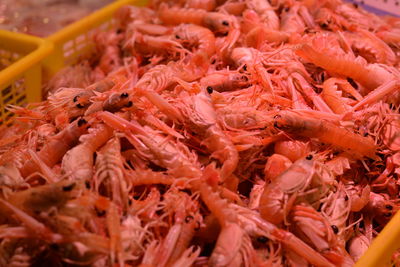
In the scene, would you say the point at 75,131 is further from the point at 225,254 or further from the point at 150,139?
the point at 225,254

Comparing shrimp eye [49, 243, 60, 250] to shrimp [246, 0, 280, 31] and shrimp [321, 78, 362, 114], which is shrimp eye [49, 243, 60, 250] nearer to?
shrimp [321, 78, 362, 114]

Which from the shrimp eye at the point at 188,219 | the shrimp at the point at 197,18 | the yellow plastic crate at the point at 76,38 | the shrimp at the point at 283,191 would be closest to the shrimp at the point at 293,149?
the shrimp at the point at 283,191

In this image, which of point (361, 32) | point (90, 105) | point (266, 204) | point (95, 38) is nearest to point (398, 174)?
point (266, 204)

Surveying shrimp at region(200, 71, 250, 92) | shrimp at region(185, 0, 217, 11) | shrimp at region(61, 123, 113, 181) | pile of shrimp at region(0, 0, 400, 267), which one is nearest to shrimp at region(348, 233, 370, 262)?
pile of shrimp at region(0, 0, 400, 267)

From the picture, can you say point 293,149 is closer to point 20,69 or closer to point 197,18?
point 197,18

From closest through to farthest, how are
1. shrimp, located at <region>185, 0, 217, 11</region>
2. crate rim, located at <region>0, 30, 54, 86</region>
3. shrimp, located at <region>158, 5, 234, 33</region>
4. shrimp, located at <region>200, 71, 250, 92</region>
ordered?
shrimp, located at <region>200, 71, 250, 92</region> < crate rim, located at <region>0, 30, 54, 86</region> < shrimp, located at <region>158, 5, 234, 33</region> < shrimp, located at <region>185, 0, 217, 11</region>

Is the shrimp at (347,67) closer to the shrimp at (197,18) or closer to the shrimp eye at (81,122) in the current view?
the shrimp at (197,18)

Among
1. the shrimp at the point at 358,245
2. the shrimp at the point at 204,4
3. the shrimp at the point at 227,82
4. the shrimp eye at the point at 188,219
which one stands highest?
the shrimp at the point at 204,4

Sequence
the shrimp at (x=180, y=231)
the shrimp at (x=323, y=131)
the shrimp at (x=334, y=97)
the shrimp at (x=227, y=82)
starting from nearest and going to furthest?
1. the shrimp at (x=180, y=231)
2. the shrimp at (x=323, y=131)
3. the shrimp at (x=334, y=97)
4. the shrimp at (x=227, y=82)
